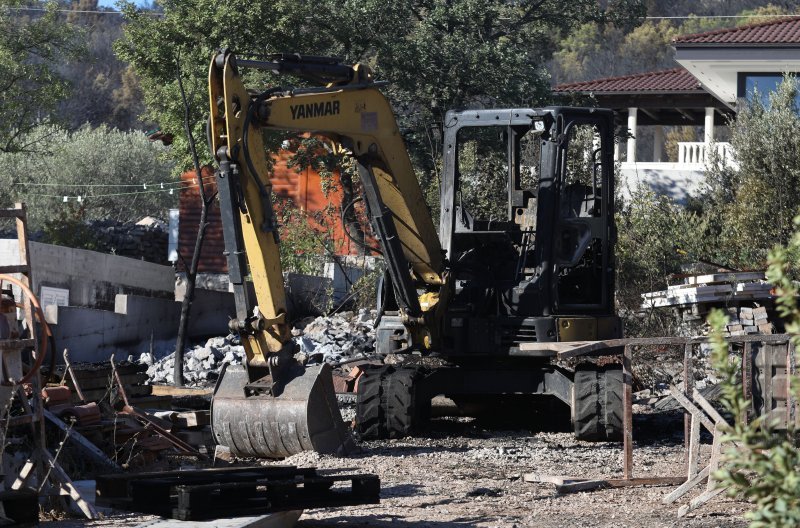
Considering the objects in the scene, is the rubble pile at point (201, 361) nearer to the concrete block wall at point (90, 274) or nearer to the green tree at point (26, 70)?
the concrete block wall at point (90, 274)

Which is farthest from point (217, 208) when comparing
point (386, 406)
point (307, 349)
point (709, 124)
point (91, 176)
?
point (386, 406)

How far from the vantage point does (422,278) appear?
1418 centimetres

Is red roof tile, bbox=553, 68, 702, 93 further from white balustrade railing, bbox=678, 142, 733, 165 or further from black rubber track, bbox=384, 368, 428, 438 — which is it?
black rubber track, bbox=384, 368, 428, 438

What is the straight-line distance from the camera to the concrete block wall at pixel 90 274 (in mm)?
25141

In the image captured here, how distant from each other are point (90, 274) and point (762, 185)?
43.7ft

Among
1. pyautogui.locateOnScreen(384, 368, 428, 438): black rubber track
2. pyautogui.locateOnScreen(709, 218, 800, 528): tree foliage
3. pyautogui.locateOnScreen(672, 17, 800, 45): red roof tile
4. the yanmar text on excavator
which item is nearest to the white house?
pyautogui.locateOnScreen(672, 17, 800, 45): red roof tile

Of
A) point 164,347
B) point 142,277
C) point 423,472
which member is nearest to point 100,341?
point 164,347

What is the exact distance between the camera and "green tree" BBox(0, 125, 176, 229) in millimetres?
46875

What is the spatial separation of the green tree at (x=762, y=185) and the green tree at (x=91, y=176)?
26.7 meters

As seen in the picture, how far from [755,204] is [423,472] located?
1336 cm

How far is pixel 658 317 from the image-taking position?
21.0 m

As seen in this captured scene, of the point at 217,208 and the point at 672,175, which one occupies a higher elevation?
the point at 672,175

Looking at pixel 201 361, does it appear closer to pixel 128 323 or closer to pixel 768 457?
pixel 128 323

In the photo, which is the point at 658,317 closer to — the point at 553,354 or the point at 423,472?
the point at 553,354
